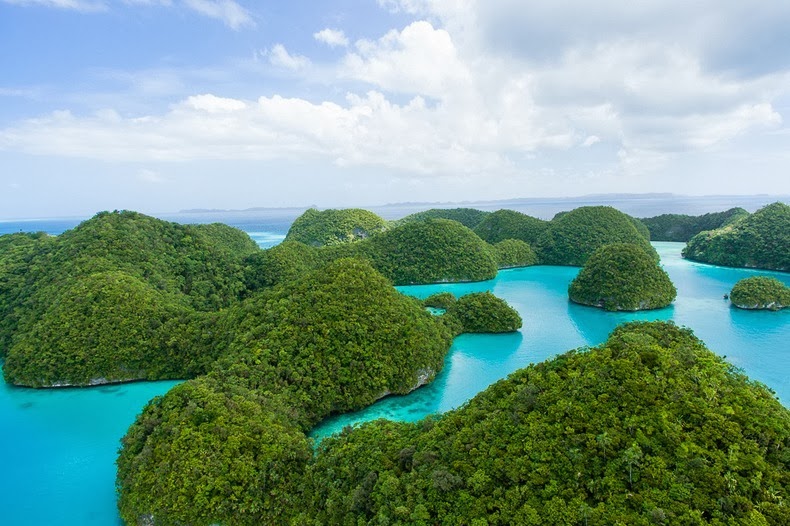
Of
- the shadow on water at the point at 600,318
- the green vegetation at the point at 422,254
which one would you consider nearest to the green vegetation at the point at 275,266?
the green vegetation at the point at 422,254

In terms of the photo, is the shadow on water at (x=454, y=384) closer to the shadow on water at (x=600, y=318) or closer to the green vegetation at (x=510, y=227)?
the shadow on water at (x=600, y=318)

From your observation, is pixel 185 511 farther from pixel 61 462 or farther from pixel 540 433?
pixel 540 433

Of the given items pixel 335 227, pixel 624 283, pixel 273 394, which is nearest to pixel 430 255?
pixel 624 283

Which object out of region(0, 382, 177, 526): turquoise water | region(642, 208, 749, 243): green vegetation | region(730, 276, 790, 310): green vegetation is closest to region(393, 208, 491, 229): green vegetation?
region(642, 208, 749, 243): green vegetation

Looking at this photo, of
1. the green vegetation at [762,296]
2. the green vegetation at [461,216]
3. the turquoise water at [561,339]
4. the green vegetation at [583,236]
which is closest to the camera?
the turquoise water at [561,339]

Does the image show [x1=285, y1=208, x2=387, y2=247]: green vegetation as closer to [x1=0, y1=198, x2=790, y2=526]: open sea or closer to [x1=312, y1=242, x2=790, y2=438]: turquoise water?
[x1=312, y1=242, x2=790, y2=438]: turquoise water
